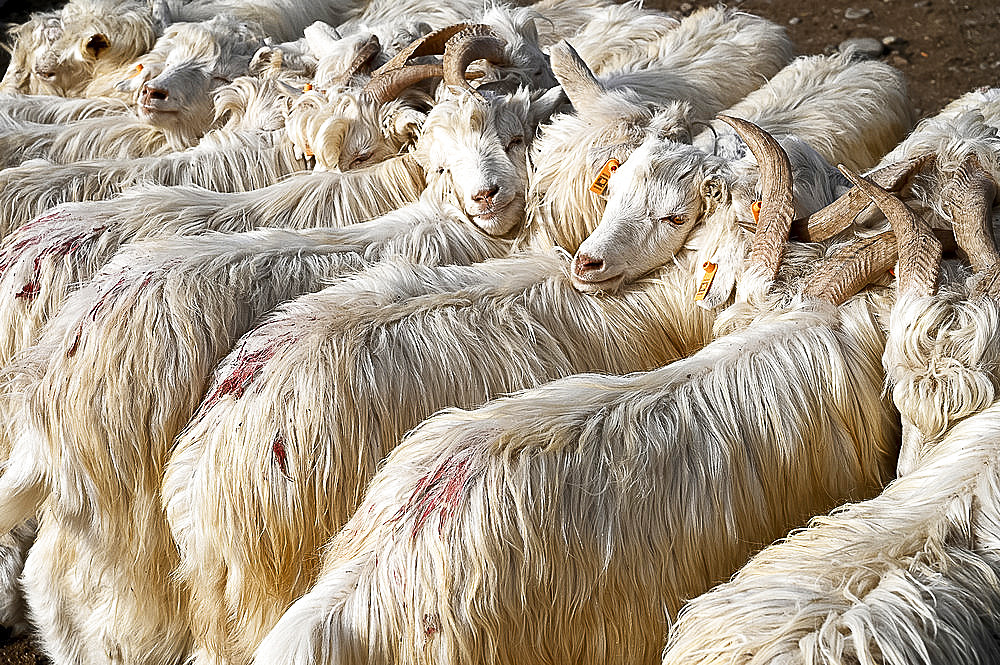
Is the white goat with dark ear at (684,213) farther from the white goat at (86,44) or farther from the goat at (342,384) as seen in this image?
the white goat at (86,44)

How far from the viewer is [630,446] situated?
209 cm

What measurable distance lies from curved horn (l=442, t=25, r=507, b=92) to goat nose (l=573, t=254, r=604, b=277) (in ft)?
2.72

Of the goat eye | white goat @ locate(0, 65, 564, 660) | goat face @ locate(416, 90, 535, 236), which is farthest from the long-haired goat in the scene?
the goat eye

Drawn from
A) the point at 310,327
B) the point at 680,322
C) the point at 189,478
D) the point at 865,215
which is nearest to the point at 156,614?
the point at 189,478

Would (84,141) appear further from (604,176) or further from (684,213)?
(684,213)

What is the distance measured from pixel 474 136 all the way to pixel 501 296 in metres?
0.74

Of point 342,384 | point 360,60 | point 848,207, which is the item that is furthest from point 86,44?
point 848,207

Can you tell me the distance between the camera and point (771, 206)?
2578 mm

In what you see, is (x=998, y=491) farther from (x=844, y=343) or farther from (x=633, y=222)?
(x=633, y=222)

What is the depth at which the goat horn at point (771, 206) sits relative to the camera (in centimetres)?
254

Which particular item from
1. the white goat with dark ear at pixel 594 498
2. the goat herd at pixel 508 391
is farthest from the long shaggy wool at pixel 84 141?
the white goat with dark ear at pixel 594 498

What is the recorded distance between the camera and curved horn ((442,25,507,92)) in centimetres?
340

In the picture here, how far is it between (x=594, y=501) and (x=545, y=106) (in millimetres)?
1737

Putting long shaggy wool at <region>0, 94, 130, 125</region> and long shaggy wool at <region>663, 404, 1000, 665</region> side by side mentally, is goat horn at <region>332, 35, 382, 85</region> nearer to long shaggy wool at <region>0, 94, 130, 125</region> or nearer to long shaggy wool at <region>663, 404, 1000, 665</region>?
long shaggy wool at <region>0, 94, 130, 125</region>
